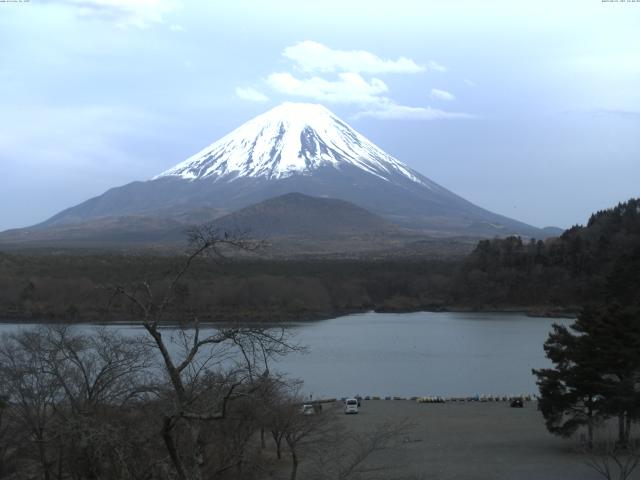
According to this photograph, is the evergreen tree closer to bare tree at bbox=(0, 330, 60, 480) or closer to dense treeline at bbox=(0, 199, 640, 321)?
bare tree at bbox=(0, 330, 60, 480)

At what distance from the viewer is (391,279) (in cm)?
6481

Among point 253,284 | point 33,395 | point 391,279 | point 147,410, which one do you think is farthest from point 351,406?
point 391,279

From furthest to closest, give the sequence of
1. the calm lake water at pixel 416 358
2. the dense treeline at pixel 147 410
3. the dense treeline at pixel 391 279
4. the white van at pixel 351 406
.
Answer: the dense treeline at pixel 391 279 → the calm lake water at pixel 416 358 → the white van at pixel 351 406 → the dense treeline at pixel 147 410

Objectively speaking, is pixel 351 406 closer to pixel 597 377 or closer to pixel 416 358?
pixel 597 377

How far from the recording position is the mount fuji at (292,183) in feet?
500

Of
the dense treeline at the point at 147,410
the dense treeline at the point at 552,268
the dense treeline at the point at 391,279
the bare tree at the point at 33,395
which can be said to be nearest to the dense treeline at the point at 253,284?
the dense treeline at the point at 391,279

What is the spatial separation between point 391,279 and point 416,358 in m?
34.5

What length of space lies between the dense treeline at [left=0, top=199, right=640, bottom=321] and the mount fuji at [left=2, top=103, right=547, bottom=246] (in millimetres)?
76453

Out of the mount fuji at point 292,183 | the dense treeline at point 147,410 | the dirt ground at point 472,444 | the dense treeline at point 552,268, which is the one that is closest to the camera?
the dense treeline at point 147,410

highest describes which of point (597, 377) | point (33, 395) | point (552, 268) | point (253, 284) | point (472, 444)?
point (552, 268)

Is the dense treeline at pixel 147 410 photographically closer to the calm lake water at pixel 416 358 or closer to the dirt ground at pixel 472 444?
the dirt ground at pixel 472 444

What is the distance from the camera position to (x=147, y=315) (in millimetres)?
3912

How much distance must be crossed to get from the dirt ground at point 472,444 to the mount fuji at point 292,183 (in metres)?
122

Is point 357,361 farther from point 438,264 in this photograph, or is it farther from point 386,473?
point 438,264
